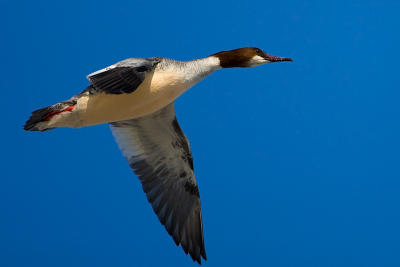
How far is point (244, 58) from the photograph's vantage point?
4957mm

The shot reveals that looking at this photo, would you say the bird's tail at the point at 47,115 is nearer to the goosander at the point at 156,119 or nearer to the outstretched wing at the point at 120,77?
the goosander at the point at 156,119

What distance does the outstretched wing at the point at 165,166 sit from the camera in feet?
18.1

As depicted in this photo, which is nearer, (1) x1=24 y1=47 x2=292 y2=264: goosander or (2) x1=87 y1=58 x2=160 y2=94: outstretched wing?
(2) x1=87 y1=58 x2=160 y2=94: outstretched wing

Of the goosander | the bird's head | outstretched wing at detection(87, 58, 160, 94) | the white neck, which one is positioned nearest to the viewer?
outstretched wing at detection(87, 58, 160, 94)

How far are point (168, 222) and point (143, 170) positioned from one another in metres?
0.57

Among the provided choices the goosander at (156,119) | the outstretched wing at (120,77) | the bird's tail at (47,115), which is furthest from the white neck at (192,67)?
the bird's tail at (47,115)

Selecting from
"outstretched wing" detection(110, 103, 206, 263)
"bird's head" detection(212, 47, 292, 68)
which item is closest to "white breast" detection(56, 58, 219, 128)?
"bird's head" detection(212, 47, 292, 68)

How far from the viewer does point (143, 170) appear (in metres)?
5.70

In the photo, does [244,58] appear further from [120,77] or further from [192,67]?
[120,77]

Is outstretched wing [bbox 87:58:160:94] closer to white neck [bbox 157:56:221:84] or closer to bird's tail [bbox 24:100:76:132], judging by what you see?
white neck [bbox 157:56:221:84]

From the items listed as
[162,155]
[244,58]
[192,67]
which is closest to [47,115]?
[192,67]

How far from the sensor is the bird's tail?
4555mm

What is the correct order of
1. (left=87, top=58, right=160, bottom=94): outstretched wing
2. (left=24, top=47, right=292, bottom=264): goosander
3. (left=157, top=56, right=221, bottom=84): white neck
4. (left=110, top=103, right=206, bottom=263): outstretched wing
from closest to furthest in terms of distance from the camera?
(left=87, top=58, right=160, bottom=94): outstretched wing < (left=24, top=47, right=292, bottom=264): goosander < (left=157, top=56, right=221, bottom=84): white neck < (left=110, top=103, right=206, bottom=263): outstretched wing

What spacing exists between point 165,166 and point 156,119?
505 millimetres
